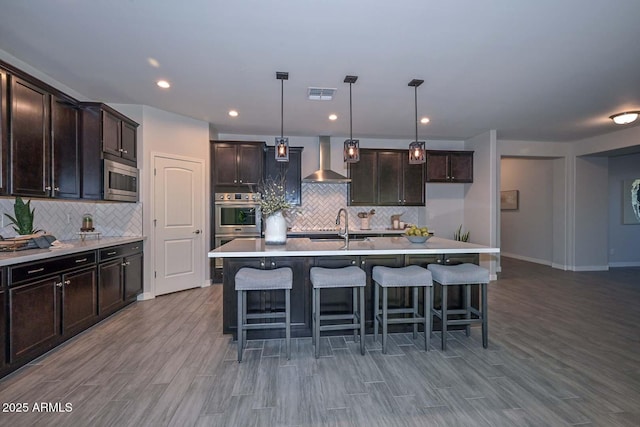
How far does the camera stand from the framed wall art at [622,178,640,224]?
6980mm

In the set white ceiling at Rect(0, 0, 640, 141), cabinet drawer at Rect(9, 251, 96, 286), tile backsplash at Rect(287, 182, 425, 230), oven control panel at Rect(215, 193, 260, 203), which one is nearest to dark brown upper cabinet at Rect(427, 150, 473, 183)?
white ceiling at Rect(0, 0, 640, 141)

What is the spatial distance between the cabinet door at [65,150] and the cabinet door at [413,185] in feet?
16.7

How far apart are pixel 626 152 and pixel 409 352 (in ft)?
21.7

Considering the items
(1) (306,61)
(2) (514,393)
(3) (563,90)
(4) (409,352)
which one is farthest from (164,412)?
(3) (563,90)

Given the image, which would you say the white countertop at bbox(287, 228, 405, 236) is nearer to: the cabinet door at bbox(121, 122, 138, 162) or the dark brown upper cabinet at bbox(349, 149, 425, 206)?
the dark brown upper cabinet at bbox(349, 149, 425, 206)

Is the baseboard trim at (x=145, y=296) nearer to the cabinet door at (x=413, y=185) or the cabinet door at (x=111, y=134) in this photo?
the cabinet door at (x=111, y=134)

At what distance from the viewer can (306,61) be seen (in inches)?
119

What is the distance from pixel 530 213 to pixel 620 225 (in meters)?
1.79

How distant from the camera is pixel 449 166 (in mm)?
6152

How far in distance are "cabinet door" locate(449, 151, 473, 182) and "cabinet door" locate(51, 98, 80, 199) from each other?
6033mm

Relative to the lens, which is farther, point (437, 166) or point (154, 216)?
point (437, 166)

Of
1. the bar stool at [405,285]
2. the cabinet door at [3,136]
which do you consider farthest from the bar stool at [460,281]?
Answer: the cabinet door at [3,136]

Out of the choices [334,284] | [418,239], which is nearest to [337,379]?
[334,284]

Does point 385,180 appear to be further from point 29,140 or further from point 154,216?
point 29,140
